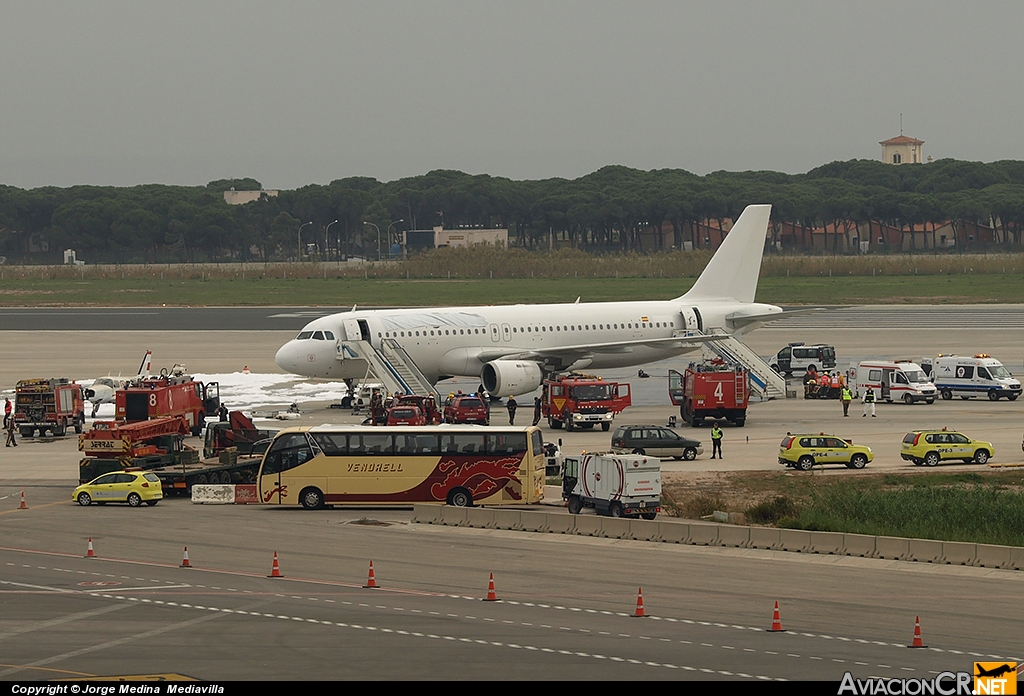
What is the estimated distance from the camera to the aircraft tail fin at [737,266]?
79938 millimetres

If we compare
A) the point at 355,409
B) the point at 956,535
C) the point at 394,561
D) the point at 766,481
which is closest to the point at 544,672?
the point at 394,561

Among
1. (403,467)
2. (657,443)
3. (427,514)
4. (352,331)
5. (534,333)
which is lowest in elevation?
(427,514)

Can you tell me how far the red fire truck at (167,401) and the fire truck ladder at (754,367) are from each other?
27587mm

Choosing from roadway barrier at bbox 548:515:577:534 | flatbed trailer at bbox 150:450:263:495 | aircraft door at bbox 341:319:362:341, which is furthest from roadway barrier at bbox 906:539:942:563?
aircraft door at bbox 341:319:362:341

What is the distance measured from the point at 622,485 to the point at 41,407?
34.4m

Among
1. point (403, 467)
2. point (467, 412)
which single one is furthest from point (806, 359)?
point (403, 467)

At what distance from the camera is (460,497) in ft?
139

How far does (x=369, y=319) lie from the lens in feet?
228

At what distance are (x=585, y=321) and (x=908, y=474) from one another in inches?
1172

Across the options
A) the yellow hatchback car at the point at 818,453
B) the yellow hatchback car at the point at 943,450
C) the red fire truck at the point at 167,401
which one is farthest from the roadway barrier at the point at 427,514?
the red fire truck at the point at 167,401

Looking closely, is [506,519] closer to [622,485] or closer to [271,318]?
[622,485]

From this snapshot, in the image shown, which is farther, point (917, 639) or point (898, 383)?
point (898, 383)

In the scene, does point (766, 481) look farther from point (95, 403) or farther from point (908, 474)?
point (95, 403)

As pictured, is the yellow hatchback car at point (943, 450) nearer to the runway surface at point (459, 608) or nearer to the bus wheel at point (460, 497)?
the runway surface at point (459, 608)
